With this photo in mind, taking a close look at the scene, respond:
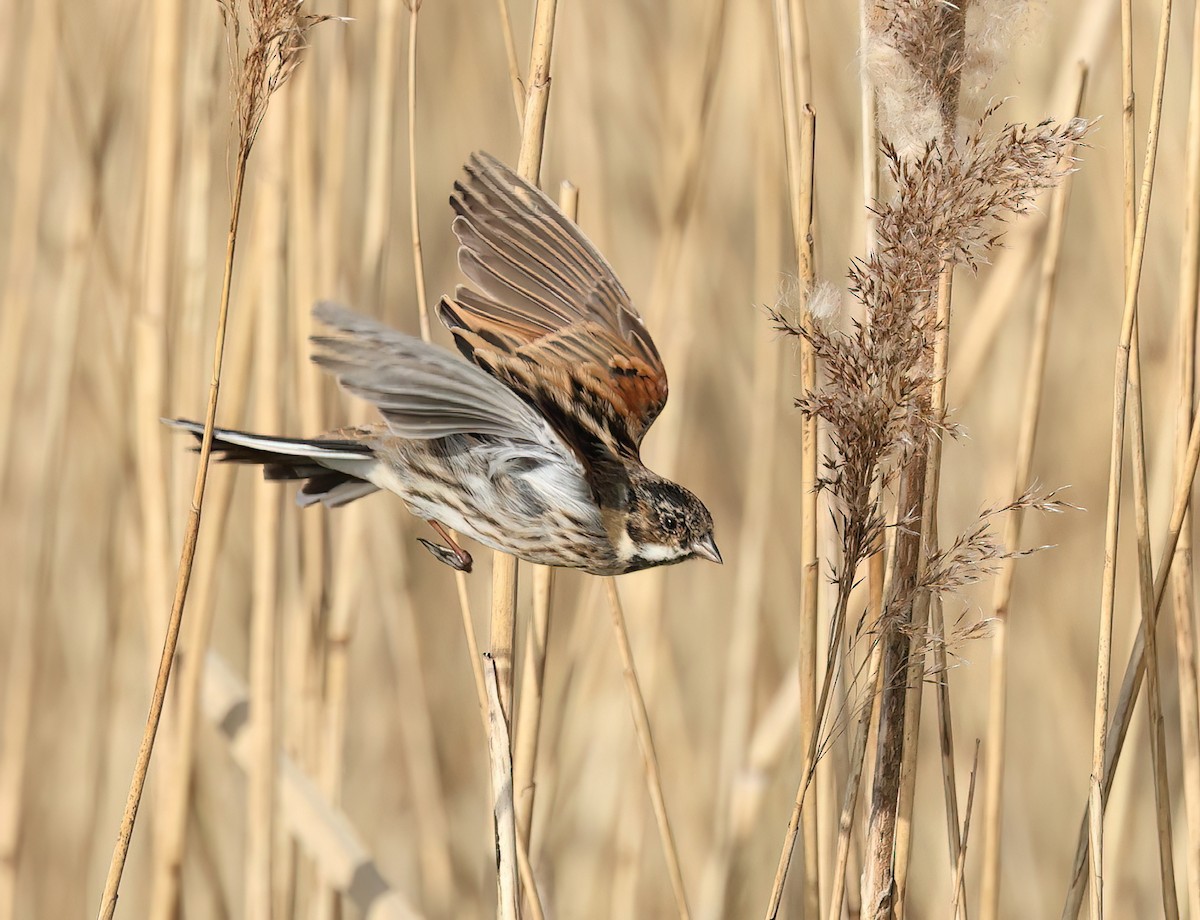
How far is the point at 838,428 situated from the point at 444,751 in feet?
4.94

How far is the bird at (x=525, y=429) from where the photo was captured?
3.50 ft

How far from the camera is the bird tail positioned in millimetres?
1072

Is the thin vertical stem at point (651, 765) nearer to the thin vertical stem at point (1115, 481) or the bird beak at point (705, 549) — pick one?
the bird beak at point (705, 549)

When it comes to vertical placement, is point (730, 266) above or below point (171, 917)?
above

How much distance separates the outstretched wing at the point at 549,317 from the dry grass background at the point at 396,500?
0.24m

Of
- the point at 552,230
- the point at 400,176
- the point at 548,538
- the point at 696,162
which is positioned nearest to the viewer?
the point at 548,538

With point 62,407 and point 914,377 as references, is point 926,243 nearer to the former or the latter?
point 914,377

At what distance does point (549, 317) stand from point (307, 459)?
285 millimetres

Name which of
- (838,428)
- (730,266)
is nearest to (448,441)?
(838,428)

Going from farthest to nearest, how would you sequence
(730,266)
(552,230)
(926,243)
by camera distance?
(730,266) < (552,230) < (926,243)

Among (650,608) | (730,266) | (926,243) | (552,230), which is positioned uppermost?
(730,266)

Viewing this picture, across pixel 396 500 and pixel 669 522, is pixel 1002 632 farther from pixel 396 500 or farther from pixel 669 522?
pixel 396 500

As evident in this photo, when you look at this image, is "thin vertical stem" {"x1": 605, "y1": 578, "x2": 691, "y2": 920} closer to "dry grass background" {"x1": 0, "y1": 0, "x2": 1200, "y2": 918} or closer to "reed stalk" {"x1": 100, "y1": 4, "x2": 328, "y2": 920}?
"dry grass background" {"x1": 0, "y1": 0, "x2": 1200, "y2": 918}

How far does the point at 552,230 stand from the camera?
4.04 ft
